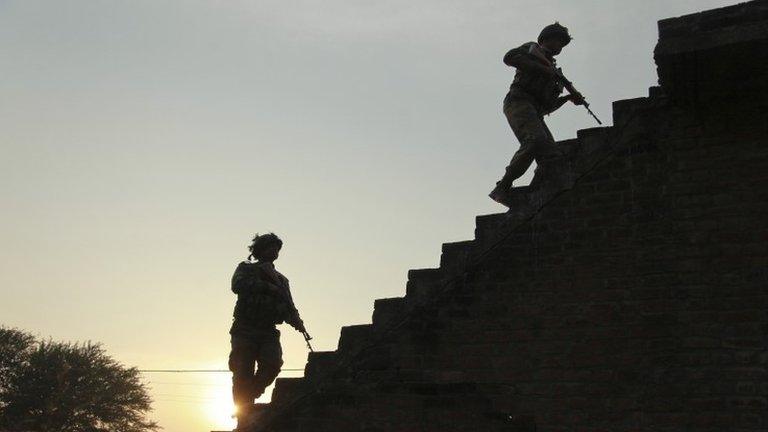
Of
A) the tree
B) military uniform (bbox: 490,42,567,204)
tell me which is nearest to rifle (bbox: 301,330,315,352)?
military uniform (bbox: 490,42,567,204)

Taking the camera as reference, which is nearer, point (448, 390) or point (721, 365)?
point (721, 365)

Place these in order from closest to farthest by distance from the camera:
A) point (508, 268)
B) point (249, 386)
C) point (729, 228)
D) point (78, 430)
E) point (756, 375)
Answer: point (756, 375)
point (729, 228)
point (508, 268)
point (249, 386)
point (78, 430)

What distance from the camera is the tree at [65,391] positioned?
31.7 m

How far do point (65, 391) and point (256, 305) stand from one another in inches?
1041

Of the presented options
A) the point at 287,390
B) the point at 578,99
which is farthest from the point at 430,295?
the point at 578,99

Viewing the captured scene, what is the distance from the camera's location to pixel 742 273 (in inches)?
303

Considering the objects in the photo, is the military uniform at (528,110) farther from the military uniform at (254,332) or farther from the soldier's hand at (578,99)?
the military uniform at (254,332)

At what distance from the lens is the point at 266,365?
9.09 m

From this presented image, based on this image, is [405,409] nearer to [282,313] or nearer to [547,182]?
[282,313]

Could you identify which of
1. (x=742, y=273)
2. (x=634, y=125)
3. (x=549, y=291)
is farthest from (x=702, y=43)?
(x=549, y=291)

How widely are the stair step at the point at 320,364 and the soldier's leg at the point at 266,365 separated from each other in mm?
633

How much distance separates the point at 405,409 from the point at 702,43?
444 centimetres

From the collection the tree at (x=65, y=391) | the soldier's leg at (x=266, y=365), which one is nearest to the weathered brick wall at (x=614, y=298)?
the soldier's leg at (x=266, y=365)

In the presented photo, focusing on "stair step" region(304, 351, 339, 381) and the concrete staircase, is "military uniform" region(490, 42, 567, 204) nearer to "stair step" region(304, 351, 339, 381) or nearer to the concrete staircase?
the concrete staircase
